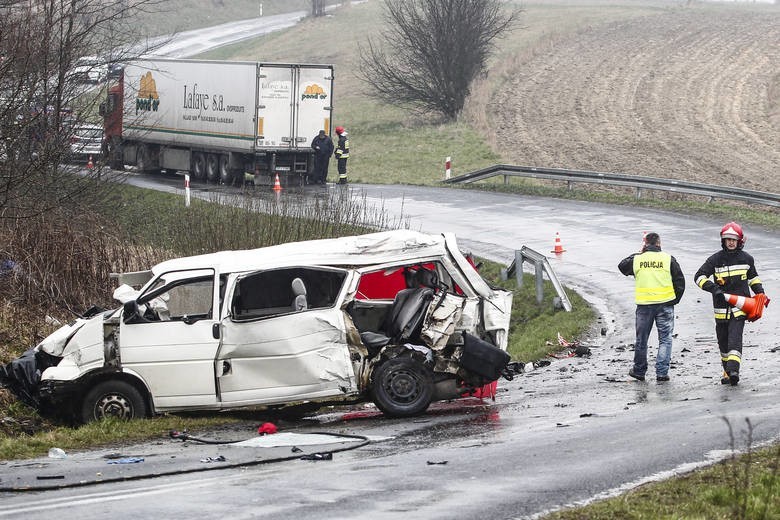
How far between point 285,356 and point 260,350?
0.27m

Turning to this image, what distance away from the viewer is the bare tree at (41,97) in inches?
728

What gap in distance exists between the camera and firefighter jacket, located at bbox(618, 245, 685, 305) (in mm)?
13461

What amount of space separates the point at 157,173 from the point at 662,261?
29.6m

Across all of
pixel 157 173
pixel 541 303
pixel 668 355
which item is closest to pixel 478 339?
pixel 668 355

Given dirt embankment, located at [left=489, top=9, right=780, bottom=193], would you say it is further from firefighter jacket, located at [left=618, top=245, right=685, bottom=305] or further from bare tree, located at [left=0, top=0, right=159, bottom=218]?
firefighter jacket, located at [left=618, top=245, right=685, bottom=305]

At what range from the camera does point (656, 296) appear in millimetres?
13531

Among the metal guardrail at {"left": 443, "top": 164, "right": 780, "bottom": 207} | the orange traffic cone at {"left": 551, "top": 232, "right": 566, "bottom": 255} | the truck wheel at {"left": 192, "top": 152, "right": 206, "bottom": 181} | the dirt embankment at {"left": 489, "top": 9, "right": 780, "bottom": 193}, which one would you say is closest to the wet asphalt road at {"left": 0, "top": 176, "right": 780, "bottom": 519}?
the orange traffic cone at {"left": 551, "top": 232, "right": 566, "bottom": 255}

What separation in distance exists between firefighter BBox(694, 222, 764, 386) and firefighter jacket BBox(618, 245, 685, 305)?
0.92ft

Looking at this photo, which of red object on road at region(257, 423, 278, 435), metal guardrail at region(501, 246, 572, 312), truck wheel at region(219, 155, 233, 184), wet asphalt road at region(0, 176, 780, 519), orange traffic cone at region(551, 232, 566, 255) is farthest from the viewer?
truck wheel at region(219, 155, 233, 184)

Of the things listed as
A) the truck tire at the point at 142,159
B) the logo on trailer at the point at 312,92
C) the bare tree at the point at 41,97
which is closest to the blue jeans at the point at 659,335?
the bare tree at the point at 41,97

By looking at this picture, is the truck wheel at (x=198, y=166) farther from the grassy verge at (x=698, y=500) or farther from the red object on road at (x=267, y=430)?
the grassy verge at (x=698, y=500)

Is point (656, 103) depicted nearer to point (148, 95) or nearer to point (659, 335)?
point (148, 95)

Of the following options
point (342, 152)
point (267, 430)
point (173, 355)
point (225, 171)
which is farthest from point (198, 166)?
point (267, 430)

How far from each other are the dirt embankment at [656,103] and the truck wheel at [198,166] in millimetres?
11280
